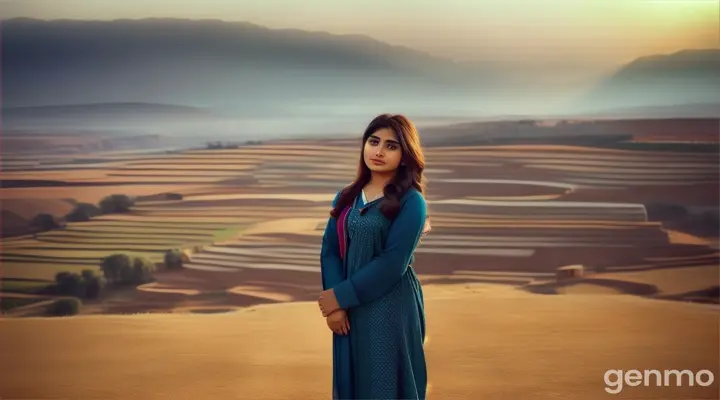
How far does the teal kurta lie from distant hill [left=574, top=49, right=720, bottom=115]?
11.1ft

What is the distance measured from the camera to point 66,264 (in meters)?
5.20

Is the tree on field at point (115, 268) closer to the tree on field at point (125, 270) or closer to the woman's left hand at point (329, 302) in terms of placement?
the tree on field at point (125, 270)

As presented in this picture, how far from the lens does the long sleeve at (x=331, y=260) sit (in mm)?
2541

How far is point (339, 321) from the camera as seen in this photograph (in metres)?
2.50

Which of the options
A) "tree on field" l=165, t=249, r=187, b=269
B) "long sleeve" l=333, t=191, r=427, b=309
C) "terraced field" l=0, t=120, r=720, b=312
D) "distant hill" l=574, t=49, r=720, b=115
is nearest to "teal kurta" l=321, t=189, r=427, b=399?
"long sleeve" l=333, t=191, r=427, b=309

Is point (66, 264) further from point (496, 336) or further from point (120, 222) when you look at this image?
point (496, 336)

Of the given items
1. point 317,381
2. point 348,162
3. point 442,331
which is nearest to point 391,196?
point 317,381

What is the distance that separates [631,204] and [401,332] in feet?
11.1

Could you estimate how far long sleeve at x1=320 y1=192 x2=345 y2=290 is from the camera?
2541mm

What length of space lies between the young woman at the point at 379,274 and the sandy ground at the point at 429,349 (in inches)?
61.1

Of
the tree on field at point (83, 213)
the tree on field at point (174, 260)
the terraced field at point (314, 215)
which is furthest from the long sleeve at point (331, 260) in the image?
the tree on field at point (83, 213)

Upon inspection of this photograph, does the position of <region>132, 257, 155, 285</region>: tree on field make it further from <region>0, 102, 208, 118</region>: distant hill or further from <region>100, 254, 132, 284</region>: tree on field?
<region>0, 102, 208, 118</region>: distant hill

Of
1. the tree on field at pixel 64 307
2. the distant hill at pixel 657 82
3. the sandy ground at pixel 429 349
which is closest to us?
the sandy ground at pixel 429 349

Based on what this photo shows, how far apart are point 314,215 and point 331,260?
2840 millimetres
